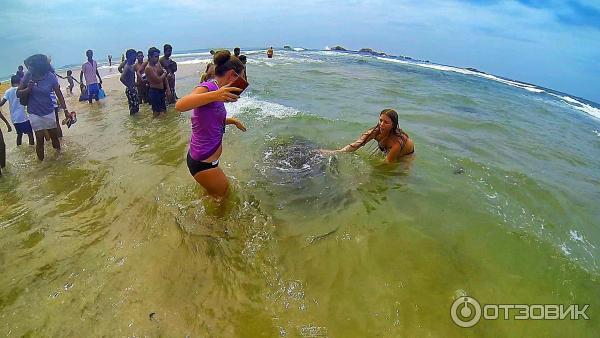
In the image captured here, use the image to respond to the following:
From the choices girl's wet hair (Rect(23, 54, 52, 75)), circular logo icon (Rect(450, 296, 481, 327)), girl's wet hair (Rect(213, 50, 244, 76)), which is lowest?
circular logo icon (Rect(450, 296, 481, 327))

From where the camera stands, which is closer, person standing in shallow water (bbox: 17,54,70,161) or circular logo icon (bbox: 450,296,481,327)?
circular logo icon (bbox: 450,296,481,327)

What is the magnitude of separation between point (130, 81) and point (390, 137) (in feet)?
26.4

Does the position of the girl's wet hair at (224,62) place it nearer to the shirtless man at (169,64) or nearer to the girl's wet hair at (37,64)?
the girl's wet hair at (37,64)

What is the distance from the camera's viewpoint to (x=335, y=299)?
3307mm

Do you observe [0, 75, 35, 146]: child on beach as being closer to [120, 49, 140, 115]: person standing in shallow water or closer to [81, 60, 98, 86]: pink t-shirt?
[120, 49, 140, 115]: person standing in shallow water

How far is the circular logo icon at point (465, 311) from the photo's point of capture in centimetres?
317

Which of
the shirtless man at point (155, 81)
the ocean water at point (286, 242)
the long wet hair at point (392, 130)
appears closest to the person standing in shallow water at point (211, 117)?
the ocean water at point (286, 242)

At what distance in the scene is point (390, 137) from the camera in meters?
6.16

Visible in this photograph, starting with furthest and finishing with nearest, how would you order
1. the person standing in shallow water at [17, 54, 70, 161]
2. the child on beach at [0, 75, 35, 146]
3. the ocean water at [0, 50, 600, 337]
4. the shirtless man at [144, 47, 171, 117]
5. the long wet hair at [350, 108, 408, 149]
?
the shirtless man at [144, 47, 171, 117]
the child on beach at [0, 75, 35, 146]
the person standing in shallow water at [17, 54, 70, 161]
the long wet hair at [350, 108, 408, 149]
the ocean water at [0, 50, 600, 337]

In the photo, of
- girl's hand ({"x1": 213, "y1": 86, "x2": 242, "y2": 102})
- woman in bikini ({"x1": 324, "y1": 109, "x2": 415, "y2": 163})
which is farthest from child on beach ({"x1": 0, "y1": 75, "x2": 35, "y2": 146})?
woman in bikini ({"x1": 324, "y1": 109, "x2": 415, "y2": 163})

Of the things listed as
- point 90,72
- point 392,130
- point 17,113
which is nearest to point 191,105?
point 392,130

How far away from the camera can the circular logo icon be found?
317 centimetres

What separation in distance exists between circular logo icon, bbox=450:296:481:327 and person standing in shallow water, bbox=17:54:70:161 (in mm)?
7279

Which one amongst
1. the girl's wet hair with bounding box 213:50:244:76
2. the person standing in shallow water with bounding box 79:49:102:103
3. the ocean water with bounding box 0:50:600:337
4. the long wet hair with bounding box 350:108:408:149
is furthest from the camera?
the person standing in shallow water with bounding box 79:49:102:103
